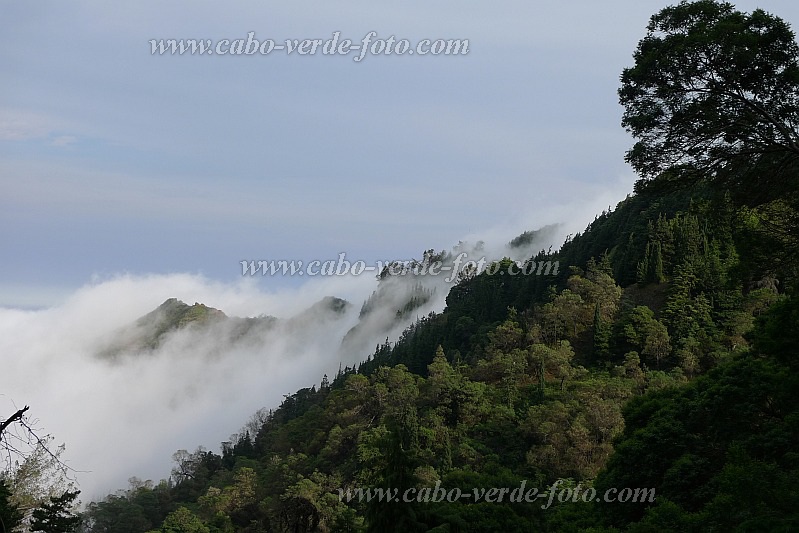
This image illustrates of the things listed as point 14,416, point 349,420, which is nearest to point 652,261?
point 349,420

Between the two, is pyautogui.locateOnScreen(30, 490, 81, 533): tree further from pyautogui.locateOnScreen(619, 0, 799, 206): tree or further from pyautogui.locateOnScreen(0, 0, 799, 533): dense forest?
pyautogui.locateOnScreen(619, 0, 799, 206): tree

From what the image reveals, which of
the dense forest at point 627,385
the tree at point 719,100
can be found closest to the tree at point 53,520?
the dense forest at point 627,385

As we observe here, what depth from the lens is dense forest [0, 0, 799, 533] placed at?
1291 centimetres

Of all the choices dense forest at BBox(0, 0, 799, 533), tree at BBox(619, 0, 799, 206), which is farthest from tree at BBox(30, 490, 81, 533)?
tree at BBox(619, 0, 799, 206)

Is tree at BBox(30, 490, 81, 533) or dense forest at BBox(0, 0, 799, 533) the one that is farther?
tree at BBox(30, 490, 81, 533)

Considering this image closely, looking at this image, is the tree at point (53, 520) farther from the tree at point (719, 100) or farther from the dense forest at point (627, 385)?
the tree at point (719, 100)

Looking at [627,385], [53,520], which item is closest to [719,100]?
[53,520]

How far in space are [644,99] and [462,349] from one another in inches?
2697

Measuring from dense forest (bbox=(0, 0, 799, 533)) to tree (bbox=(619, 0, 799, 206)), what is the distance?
1.4 inches

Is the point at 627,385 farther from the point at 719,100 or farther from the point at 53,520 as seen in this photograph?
the point at 719,100

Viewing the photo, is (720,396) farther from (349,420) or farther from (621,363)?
(349,420)

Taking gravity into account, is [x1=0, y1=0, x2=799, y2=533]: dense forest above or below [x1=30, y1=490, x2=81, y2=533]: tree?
above

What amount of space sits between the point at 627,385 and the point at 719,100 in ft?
126

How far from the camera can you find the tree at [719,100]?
12328 mm
